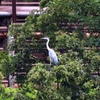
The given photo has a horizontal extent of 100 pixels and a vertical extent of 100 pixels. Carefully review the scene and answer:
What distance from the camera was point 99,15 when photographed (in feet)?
29.9

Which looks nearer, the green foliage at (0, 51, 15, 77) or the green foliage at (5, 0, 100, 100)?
the green foliage at (5, 0, 100, 100)

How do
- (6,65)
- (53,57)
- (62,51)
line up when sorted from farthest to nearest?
1. (62,51)
2. (6,65)
3. (53,57)

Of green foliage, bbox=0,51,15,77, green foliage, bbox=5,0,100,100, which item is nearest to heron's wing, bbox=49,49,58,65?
green foliage, bbox=5,0,100,100

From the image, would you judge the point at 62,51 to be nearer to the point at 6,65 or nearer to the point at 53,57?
the point at 53,57

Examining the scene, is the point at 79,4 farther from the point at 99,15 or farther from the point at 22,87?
the point at 22,87

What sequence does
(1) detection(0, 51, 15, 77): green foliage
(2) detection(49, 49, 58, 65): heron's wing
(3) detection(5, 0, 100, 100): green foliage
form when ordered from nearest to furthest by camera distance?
(3) detection(5, 0, 100, 100): green foliage, (2) detection(49, 49, 58, 65): heron's wing, (1) detection(0, 51, 15, 77): green foliage

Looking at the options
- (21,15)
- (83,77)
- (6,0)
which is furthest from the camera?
(6,0)

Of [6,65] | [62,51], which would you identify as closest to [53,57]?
[62,51]

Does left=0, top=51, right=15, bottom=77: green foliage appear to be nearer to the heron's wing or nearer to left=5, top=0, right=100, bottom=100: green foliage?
left=5, top=0, right=100, bottom=100: green foliage

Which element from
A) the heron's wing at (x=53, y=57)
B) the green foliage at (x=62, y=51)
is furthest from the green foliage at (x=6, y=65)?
the heron's wing at (x=53, y=57)

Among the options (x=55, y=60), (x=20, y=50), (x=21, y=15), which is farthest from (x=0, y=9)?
(x=55, y=60)

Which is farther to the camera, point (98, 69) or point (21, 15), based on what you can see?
point (21, 15)

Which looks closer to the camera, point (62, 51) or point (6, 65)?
point (6, 65)

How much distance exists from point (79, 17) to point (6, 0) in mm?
4856
